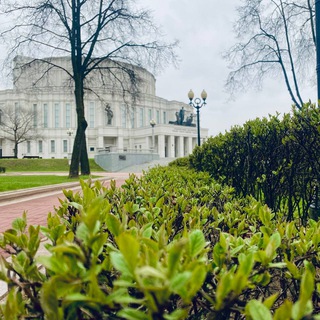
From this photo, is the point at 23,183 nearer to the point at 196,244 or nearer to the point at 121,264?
the point at 196,244

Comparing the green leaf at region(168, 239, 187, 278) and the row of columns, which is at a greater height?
the row of columns

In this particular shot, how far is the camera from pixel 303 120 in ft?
11.1

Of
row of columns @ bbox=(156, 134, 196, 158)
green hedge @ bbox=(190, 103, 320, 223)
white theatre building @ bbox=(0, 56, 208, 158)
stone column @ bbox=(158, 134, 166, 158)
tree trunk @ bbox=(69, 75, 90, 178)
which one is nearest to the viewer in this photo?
green hedge @ bbox=(190, 103, 320, 223)

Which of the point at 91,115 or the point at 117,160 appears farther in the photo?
the point at 91,115

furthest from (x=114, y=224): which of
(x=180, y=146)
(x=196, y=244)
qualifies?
(x=180, y=146)

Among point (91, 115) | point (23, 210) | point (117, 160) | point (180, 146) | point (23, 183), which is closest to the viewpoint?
point (23, 210)

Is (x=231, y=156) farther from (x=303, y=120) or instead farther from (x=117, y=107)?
(x=117, y=107)

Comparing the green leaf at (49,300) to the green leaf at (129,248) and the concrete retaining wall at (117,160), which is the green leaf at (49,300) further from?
the concrete retaining wall at (117,160)

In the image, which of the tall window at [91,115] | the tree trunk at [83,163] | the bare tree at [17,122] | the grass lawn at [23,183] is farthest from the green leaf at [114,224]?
the tall window at [91,115]

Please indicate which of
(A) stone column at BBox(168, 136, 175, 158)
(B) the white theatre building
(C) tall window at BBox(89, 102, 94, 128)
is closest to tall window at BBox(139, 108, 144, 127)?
(B) the white theatre building

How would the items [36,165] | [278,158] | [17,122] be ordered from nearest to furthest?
[278,158], [36,165], [17,122]

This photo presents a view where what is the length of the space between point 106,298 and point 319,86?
15.8 feet

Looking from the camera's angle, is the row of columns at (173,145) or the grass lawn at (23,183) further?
the row of columns at (173,145)

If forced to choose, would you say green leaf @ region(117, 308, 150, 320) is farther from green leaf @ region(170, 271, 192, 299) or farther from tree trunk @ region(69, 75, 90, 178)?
tree trunk @ region(69, 75, 90, 178)
